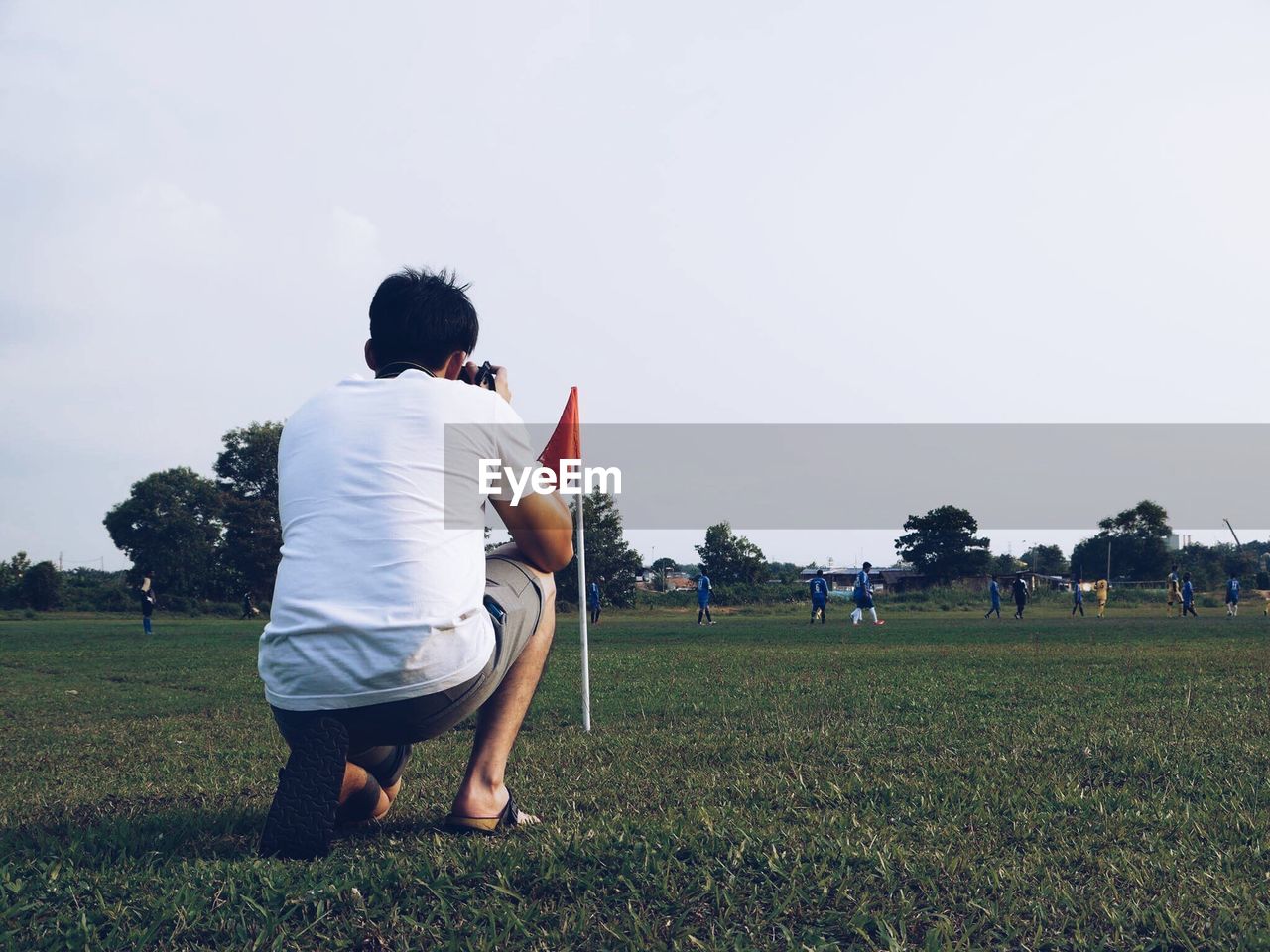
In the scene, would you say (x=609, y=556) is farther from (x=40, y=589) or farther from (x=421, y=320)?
(x=421, y=320)

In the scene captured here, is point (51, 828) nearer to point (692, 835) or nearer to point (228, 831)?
point (228, 831)

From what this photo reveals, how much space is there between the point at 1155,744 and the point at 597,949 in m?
3.69

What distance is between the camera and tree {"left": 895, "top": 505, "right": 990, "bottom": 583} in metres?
93.4

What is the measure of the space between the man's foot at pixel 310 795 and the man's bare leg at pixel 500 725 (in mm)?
483

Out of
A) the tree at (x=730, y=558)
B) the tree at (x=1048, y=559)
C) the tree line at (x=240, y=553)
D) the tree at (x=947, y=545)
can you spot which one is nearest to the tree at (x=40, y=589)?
the tree line at (x=240, y=553)

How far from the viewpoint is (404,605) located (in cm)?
247

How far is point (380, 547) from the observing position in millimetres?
2512

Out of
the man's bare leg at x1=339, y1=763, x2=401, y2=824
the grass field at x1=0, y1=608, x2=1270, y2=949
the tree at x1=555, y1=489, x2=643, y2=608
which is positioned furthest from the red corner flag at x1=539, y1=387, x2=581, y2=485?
the tree at x1=555, y1=489, x2=643, y2=608

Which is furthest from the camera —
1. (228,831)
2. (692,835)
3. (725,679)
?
(725,679)

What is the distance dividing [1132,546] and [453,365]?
105m

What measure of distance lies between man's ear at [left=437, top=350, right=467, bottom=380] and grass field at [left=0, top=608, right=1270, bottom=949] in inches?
54.2

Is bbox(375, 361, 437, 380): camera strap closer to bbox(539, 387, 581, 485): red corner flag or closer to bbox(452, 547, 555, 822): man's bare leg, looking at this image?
bbox(452, 547, 555, 822): man's bare leg

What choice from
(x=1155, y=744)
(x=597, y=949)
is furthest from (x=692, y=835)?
(x=1155, y=744)

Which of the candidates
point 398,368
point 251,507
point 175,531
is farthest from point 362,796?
point 175,531
